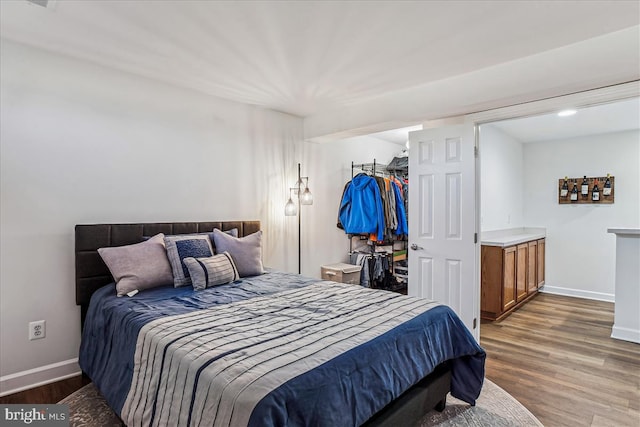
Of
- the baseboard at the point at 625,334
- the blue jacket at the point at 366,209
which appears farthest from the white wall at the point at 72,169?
the baseboard at the point at 625,334

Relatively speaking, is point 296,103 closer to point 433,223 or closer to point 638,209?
point 433,223

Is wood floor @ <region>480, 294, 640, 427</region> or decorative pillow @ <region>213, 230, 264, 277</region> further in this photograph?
decorative pillow @ <region>213, 230, 264, 277</region>

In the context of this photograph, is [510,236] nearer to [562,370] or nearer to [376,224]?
[376,224]

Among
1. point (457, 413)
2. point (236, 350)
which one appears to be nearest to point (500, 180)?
point (457, 413)

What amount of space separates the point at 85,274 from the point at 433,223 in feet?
9.77

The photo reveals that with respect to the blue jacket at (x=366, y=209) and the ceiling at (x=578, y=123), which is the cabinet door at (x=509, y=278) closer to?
the blue jacket at (x=366, y=209)

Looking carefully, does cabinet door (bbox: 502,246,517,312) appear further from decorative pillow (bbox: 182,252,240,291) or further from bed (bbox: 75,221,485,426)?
decorative pillow (bbox: 182,252,240,291)

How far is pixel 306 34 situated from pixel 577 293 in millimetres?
5417

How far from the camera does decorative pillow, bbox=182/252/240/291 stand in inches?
Result: 95.3

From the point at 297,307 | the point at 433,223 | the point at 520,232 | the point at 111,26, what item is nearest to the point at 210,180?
the point at 111,26

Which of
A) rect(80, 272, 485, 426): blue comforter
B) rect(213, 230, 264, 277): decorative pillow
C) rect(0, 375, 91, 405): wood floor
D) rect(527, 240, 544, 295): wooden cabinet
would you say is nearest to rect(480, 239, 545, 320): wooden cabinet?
rect(527, 240, 544, 295): wooden cabinet

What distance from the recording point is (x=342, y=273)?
13.8 feet

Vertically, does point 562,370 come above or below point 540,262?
below

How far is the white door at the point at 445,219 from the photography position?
301 cm
